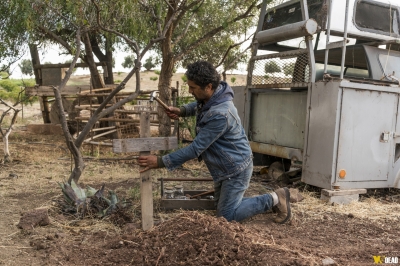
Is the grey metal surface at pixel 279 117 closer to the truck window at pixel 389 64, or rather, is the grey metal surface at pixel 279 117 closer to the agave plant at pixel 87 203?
the truck window at pixel 389 64

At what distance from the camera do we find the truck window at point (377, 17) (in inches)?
243

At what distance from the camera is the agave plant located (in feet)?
15.3

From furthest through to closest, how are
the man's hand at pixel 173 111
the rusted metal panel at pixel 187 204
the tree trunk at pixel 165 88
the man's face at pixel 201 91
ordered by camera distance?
the tree trunk at pixel 165 88, the rusted metal panel at pixel 187 204, the man's hand at pixel 173 111, the man's face at pixel 201 91

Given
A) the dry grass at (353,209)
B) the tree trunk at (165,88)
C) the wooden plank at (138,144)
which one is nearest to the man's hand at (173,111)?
the wooden plank at (138,144)

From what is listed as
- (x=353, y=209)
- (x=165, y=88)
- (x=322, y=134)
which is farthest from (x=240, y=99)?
(x=353, y=209)

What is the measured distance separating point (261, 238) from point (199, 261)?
0.70 metres

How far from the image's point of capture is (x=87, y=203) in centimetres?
469

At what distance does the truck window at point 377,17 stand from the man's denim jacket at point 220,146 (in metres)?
2.98

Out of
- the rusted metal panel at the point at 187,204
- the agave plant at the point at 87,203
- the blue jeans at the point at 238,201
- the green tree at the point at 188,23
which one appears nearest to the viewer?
the blue jeans at the point at 238,201

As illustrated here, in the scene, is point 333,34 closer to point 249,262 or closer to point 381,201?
point 381,201

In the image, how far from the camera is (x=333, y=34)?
626 centimetres

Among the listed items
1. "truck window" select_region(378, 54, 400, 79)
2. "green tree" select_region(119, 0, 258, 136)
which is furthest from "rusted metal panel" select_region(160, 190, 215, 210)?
"green tree" select_region(119, 0, 258, 136)

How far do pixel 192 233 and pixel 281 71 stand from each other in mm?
3927

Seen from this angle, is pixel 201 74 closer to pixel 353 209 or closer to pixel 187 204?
pixel 187 204
